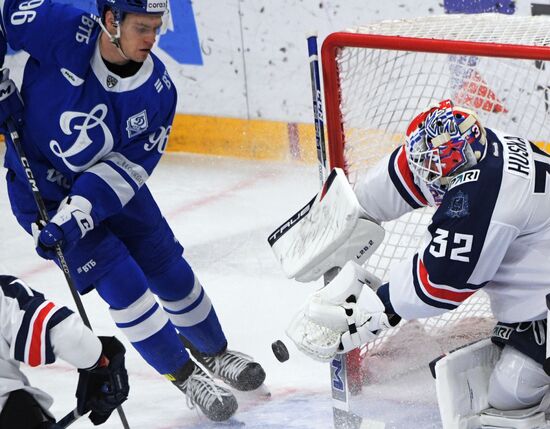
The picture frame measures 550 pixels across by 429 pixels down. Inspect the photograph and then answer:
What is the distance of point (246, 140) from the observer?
512 centimetres

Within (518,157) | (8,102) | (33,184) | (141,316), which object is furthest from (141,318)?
A: (518,157)

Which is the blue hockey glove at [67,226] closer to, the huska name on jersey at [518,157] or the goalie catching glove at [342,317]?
the goalie catching glove at [342,317]

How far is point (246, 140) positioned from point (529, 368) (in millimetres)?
2800

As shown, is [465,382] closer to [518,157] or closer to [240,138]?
[518,157]

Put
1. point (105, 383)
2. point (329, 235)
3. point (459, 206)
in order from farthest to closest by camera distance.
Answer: point (329, 235) < point (105, 383) < point (459, 206)

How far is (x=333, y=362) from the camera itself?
9.43ft

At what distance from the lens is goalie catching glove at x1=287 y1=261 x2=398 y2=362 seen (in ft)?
8.39

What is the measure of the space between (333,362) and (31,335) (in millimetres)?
958

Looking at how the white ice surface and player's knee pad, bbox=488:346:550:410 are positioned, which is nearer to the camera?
player's knee pad, bbox=488:346:550:410

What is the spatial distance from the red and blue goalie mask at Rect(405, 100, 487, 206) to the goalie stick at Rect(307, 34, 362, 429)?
0.41 metres

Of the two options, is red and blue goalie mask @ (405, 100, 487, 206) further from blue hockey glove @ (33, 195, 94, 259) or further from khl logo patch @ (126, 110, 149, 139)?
blue hockey glove @ (33, 195, 94, 259)

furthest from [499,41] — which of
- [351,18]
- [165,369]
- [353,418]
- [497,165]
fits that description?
[351,18]

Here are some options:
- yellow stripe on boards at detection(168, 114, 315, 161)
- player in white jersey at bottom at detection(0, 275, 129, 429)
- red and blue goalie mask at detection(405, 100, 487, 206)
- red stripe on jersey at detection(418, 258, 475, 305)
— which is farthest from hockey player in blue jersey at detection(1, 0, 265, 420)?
yellow stripe on boards at detection(168, 114, 315, 161)

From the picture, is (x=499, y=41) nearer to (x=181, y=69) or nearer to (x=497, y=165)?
(x=497, y=165)
